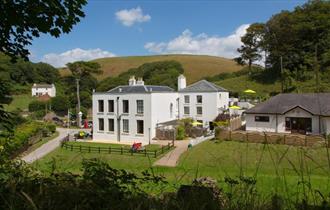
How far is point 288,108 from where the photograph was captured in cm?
2884

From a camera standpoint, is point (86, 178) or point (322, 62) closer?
point (86, 178)

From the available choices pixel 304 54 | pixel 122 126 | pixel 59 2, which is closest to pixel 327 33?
pixel 304 54

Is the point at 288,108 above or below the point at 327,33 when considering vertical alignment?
below

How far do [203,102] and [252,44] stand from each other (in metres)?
27.6

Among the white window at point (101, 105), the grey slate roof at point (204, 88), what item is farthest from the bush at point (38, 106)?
the grey slate roof at point (204, 88)

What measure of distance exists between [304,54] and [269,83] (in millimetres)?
8232

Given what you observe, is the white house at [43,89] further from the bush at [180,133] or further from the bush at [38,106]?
the bush at [180,133]

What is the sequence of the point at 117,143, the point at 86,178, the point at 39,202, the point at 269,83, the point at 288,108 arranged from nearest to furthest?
the point at 39,202
the point at 86,178
the point at 288,108
the point at 117,143
the point at 269,83

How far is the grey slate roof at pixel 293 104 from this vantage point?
27.9 meters

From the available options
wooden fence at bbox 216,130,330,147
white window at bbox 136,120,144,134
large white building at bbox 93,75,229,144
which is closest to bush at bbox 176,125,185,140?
large white building at bbox 93,75,229,144

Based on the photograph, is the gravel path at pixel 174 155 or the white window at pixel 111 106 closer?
the gravel path at pixel 174 155

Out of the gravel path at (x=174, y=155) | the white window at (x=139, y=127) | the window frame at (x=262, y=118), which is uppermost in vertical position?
the window frame at (x=262, y=118)

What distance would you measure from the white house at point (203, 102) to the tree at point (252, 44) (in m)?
24.9

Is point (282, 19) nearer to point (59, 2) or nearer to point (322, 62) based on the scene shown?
point (322, 62)
